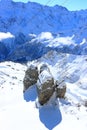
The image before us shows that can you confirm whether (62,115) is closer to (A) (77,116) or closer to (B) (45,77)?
(A) (77,116)

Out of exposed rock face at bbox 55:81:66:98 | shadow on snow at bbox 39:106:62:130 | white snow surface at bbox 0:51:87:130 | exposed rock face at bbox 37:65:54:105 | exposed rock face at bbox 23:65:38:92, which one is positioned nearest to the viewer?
white snow surface at bbox 0:51:87:130

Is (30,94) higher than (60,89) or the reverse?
the reverse

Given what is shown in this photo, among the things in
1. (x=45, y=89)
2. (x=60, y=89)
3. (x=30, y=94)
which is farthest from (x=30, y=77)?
(x=45, y=89)

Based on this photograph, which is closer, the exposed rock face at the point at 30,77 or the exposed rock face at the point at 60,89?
the exposed rock face at the point at 60,89

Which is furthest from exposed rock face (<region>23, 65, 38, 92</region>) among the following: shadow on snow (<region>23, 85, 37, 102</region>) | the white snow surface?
shadow on snow (<region>23, 85, 37, 102</region>)

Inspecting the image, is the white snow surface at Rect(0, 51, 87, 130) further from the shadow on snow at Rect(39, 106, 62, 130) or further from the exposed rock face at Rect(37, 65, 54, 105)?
the exposed rock face at Rect(37, 65, 54, 105)

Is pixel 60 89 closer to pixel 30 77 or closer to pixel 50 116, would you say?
pixel 50 116

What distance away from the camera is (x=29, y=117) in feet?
115

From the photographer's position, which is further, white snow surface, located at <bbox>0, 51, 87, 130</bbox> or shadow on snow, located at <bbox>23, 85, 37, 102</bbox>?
shadow on snow, located at <bbox>23, 85, 37, 102</bbox>

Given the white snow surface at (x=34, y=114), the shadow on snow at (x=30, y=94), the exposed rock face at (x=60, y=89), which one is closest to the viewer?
the white snow surface at (x=34, y=114)

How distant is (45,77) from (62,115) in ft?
18.2

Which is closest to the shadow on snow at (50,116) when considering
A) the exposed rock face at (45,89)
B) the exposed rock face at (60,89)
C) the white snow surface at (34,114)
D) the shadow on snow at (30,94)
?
the white snow surface at (34,114)

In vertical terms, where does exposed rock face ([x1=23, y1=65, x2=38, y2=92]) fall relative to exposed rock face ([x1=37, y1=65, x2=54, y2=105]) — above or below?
below

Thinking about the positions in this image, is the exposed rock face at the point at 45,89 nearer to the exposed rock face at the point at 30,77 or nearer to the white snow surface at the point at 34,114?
the white snow surface at the point at 34,114
